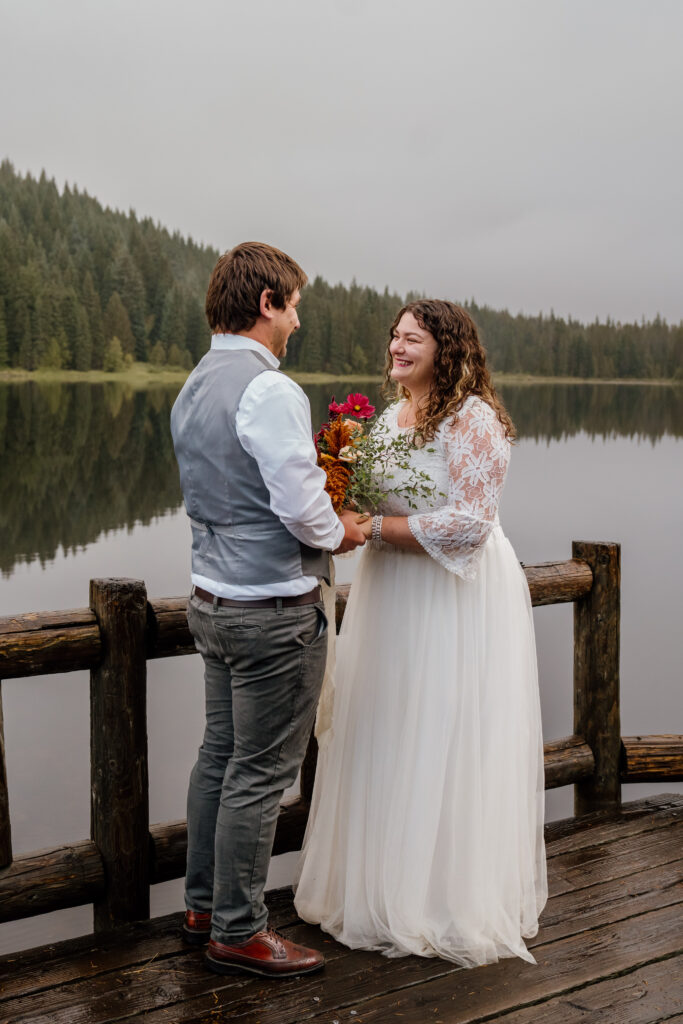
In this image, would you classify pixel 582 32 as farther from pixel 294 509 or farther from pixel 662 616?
pixel 294 509

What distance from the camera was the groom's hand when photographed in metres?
2.43

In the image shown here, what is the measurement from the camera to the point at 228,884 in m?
2.36

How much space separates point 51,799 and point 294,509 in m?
9.59

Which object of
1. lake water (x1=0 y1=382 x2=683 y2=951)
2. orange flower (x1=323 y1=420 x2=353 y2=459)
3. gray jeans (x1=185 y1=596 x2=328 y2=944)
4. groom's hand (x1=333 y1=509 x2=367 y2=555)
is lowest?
lake water (x1=0 y1=382 x2=683 y2=951)

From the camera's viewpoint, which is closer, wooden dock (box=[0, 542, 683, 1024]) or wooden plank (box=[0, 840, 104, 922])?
wooden dock (box=[0, 542, 683, 1024])

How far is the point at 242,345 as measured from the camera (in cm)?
225

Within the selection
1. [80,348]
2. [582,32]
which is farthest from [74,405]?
[582,32]

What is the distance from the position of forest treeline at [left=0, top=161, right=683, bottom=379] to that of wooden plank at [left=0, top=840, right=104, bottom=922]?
13.5 metres

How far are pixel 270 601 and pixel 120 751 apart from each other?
Result: 2.68 ft

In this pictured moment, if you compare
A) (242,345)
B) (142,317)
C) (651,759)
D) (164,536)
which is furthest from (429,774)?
(164,536)

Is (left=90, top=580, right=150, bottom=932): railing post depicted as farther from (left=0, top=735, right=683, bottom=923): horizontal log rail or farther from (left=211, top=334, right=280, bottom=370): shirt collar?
(left=211, top=334, right=280, bottom=370): shirt collar

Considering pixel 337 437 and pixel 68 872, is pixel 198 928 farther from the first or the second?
pixel 337 437

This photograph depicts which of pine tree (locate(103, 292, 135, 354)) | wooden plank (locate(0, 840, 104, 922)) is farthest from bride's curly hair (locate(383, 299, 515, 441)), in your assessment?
pine tree (locate(103, 292, 135, 354))

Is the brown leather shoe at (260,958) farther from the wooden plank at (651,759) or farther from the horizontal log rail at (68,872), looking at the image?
the wooden plank at (651,759)
